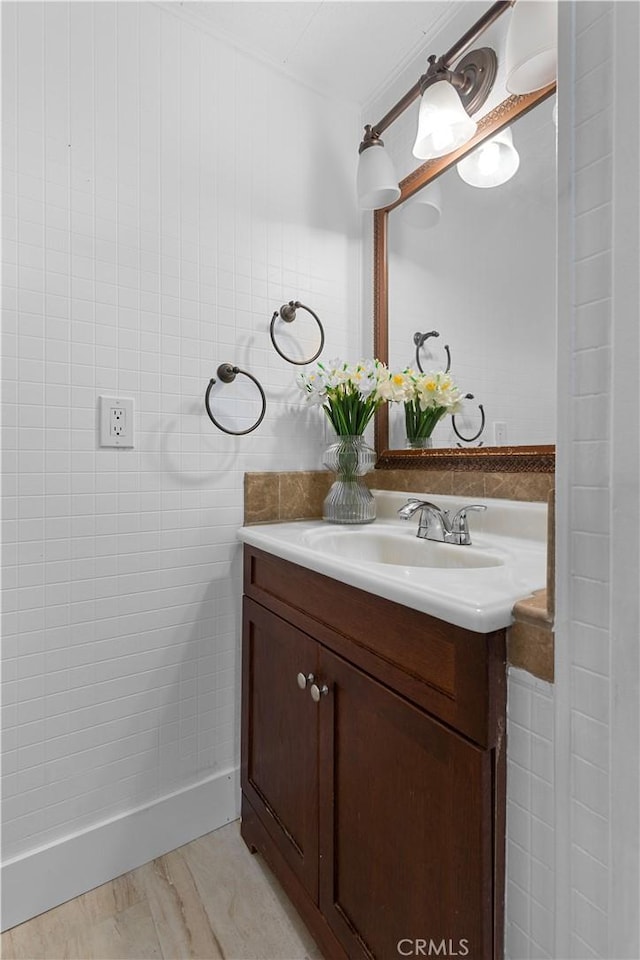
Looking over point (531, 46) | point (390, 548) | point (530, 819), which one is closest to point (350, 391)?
point (390, 548)

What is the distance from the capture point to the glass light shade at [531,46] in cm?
94

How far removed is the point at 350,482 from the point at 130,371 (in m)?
0.63

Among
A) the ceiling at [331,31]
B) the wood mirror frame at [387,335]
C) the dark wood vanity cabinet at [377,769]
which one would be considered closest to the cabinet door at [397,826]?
the dark wood vanity cabinet at [377,769]

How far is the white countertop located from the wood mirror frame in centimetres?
9

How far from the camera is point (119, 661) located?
3.85 ft

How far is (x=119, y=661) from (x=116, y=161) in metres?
1.21

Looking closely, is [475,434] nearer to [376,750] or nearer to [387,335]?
[387,335]

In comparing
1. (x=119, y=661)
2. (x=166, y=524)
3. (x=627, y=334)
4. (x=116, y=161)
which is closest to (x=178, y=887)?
(x=119, y=661)

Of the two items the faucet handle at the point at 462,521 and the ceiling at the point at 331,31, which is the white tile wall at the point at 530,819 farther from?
the ceiling at the point at 331,31

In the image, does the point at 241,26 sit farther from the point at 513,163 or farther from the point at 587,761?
the point at 587,761

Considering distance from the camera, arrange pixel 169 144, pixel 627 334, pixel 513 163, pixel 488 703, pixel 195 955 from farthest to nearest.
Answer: pixel 169 144 → pixel 513 163 → pixel 195 955 → pixel 488 703 → pixel 627 334

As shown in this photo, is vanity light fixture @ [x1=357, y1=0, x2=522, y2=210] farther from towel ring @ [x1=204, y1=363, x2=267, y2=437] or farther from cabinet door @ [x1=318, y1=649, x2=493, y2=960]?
cabinet door @ [x1=318, y1=649, x2=493, y2=960]

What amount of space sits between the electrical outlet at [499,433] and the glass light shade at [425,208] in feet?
1.98

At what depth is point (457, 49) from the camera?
1.17 m
